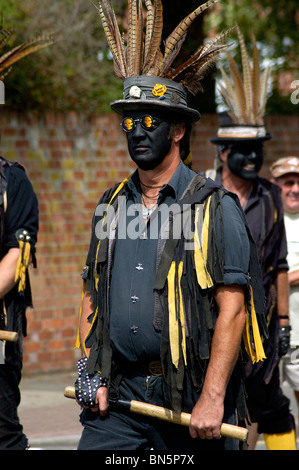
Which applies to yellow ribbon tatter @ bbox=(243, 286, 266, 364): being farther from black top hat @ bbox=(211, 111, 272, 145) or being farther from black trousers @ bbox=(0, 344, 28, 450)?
black top hat @ bbox=(211, 111, 272, 145)

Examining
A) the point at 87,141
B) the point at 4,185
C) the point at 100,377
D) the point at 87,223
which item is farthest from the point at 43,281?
the point at 100,377

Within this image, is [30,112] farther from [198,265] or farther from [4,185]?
[198,265]

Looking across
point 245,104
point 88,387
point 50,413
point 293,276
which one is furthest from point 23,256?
point 50,413

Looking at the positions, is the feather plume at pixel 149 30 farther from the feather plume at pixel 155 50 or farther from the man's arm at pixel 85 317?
the man's arm at pixel 85 317

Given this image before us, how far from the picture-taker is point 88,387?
4.02 m

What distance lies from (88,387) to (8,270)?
4.58 ft

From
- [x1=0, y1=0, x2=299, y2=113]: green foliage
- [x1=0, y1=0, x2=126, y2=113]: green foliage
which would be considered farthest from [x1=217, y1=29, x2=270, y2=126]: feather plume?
[x1=0, y1=0, x2=126, y2=113]: green foliage

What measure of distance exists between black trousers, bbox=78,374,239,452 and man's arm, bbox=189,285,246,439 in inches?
6.0

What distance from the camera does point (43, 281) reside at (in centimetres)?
938

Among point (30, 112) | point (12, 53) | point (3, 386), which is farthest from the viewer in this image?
point (30, 112)

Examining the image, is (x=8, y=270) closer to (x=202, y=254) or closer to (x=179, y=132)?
(x=179, y=132)

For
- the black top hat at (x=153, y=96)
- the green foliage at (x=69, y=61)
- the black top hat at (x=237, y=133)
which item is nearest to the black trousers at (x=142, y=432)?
the black top hat at (x=153, y=96)

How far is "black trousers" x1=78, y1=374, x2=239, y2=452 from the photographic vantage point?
3.93 metres
